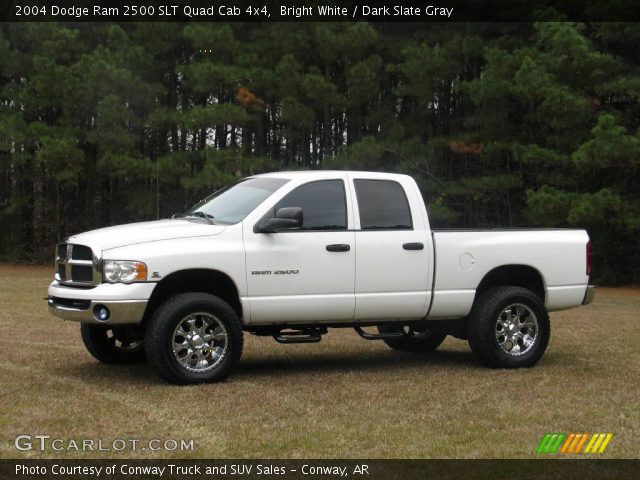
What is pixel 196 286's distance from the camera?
9969 mm

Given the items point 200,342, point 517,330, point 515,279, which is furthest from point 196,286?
point 515,279

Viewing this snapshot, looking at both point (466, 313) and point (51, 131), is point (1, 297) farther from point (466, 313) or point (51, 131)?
point (51, 131)

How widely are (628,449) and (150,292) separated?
454 centimetres

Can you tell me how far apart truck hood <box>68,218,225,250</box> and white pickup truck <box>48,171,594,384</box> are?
0.02 meters

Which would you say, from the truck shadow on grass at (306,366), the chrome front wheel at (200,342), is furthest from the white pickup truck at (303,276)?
the truck shadow on grass at (306,366)

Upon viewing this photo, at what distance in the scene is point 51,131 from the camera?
39.4 metres

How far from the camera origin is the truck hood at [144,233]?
30.7 ft

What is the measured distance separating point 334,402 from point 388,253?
217 cm

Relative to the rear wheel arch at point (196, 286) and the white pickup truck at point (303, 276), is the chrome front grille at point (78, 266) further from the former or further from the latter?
the rear wheel arch at point (196, 286)

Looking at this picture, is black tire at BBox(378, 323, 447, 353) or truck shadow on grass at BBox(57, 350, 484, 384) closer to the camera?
truck shadow on grass at BBox(57, 350, 484, 384)

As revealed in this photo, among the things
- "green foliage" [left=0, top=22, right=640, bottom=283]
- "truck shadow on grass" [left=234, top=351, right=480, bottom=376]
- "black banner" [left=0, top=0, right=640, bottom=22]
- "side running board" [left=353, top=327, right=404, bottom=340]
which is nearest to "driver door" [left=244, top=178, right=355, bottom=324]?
"side running board" [left=353, top=327, right=404, bottom=340]

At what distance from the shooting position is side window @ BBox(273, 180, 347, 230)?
1020 centimetres

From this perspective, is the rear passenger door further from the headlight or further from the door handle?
the headlight

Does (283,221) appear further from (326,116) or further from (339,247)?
(326,116)
